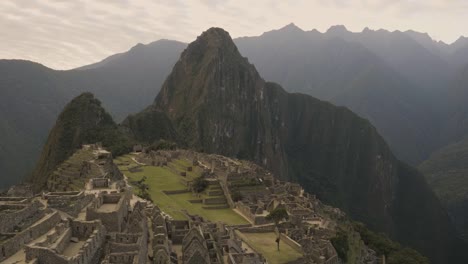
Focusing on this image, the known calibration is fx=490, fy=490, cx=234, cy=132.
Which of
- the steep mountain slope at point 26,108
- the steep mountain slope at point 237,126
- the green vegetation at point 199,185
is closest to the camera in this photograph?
the green vegetation at point 199,185

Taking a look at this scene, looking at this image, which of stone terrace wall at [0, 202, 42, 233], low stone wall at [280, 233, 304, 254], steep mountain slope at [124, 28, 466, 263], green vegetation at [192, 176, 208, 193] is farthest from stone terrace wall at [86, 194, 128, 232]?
steep mountain slope at [124, 28, 466, 263]

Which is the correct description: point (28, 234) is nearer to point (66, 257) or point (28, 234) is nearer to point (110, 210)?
point (66, 257)

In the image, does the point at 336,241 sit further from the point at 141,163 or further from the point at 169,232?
the point at 141,163

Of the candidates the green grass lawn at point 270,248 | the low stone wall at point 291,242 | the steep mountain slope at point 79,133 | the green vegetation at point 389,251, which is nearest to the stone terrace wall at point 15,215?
the green grass lawn at point 270,248

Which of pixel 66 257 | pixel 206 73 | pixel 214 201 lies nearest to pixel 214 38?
pixel 206 73

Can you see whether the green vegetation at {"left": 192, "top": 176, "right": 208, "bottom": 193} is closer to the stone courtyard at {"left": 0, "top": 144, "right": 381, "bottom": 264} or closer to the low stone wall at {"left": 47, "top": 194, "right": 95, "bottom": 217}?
the stone courtyard at {"left": 0, "top": 144, "right": 381, "bottom": 264}

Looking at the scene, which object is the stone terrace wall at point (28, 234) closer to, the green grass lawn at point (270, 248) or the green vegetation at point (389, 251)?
the green grass lawn at point (270, 248)
